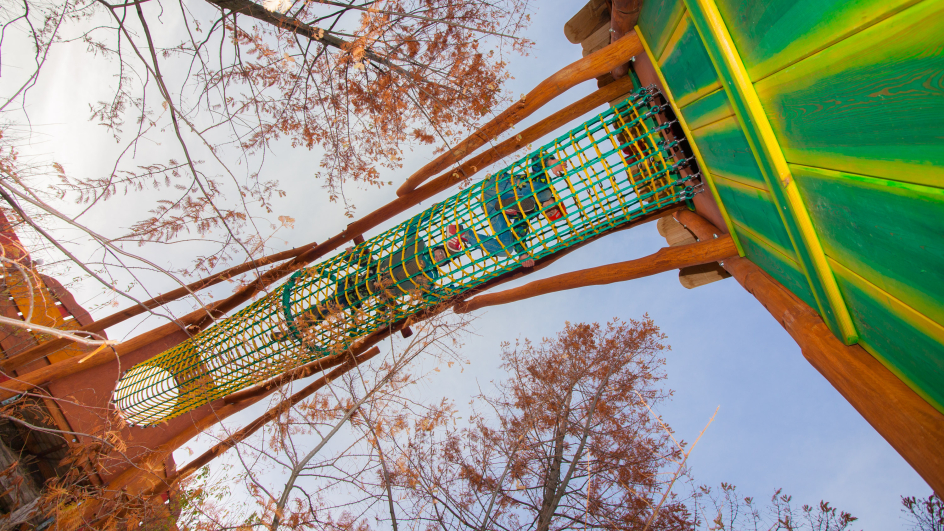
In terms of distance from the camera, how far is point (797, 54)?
1337mm

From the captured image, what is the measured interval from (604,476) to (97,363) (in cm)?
763

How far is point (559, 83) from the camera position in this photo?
300 centimetres

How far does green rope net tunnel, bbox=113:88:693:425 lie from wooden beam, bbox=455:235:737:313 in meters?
0.30

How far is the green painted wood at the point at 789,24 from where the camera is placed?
1048 millimetres

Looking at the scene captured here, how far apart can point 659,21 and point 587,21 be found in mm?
1037

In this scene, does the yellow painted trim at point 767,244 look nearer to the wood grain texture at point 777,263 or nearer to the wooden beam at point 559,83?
the wood grain texture at point 777,263

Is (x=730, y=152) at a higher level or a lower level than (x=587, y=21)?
lower

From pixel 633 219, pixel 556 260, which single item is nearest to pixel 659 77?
pixel 633 219

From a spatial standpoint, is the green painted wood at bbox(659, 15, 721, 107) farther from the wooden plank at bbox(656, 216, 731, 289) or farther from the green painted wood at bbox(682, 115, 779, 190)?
the wooden plank at bbox(656, 216, 731, 289)

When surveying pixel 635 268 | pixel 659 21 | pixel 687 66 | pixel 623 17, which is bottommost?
pixel 635 268

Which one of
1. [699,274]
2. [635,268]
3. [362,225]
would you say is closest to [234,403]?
[362,225]

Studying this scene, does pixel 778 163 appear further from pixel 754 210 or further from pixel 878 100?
pixel 754 210

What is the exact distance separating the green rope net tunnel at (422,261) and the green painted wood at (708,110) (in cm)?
33

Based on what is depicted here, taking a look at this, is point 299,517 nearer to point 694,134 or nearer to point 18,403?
point 18,403
